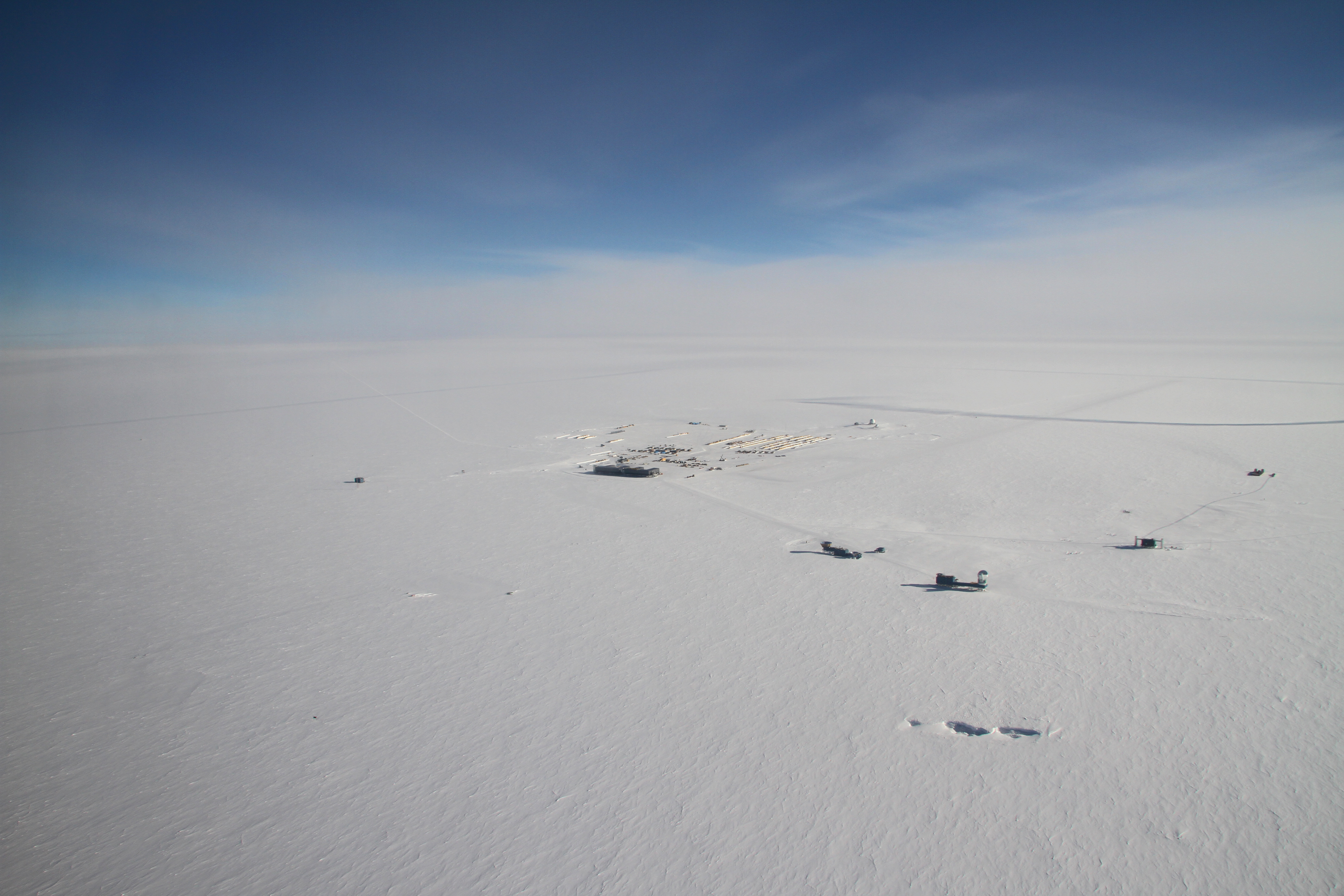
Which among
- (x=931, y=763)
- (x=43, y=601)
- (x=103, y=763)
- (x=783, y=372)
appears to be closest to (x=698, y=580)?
(x=931, y=763)

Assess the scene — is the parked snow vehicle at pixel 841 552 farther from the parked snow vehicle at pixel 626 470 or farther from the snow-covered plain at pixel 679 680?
the parked snow vehicle at pixel 626 470

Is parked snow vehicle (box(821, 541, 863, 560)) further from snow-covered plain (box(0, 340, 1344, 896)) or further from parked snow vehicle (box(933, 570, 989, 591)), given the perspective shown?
parked snow vehicle (box(933, 570, 989, 591))

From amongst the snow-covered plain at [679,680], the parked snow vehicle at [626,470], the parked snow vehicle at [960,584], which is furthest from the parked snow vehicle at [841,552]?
the parked snow vehicle at [626,470]

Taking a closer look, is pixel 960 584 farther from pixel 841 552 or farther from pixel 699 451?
pixel 699 451

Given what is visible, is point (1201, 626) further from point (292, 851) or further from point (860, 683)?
point (292, 851)

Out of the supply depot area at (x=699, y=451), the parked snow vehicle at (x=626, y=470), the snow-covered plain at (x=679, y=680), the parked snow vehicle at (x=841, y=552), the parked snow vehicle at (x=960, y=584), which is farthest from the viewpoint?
the supply depot area at (x=699, y=451)

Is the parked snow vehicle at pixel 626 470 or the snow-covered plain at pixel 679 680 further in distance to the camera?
the parked snow vehicle at pixel 626 470

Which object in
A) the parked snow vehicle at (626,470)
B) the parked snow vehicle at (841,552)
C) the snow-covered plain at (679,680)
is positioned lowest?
the snow-covered plain at (679,680)
